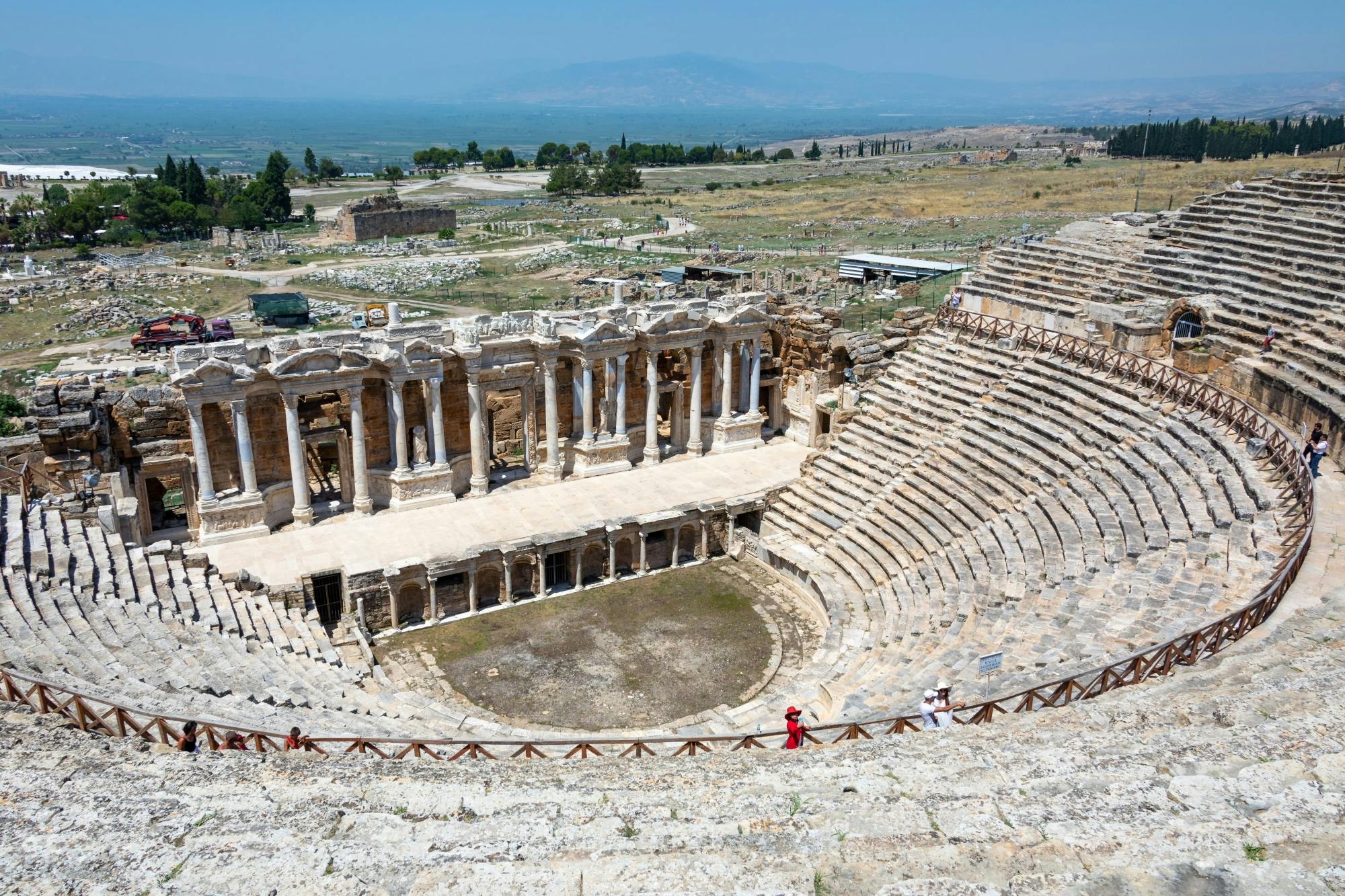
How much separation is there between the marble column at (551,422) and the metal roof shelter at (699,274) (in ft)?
84.1

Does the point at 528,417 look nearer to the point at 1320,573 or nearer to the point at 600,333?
the point at 600,333

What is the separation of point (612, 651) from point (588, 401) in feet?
30.5

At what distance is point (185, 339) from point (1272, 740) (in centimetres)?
4766

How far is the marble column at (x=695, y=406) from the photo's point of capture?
31.9 metres

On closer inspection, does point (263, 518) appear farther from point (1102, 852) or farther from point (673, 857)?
point (1102, 852)

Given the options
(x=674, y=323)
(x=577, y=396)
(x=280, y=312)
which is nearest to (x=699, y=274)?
(x=280, y=312)

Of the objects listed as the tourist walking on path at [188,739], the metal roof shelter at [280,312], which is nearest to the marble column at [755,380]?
the tourist walking on path at [188,739]

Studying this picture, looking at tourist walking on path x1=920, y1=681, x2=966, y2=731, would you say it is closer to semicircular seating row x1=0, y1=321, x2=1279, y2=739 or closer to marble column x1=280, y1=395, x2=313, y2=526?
semicircular seating row x1=0, y1=321, x2=1279, y2=739

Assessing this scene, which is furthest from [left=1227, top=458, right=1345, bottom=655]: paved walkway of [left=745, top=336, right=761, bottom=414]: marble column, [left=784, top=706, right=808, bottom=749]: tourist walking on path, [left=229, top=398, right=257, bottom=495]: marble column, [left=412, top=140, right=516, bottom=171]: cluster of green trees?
[left=412, top=140, right=516, bottom=171]: cluster of green trees

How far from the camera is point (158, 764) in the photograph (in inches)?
452

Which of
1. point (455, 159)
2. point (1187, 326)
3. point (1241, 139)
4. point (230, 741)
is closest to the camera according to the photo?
point (230, 741)

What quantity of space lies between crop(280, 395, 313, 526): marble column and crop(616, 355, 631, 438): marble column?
910 cm

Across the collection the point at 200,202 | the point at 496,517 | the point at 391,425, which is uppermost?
the point at 200,202

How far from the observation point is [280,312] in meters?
54.4
